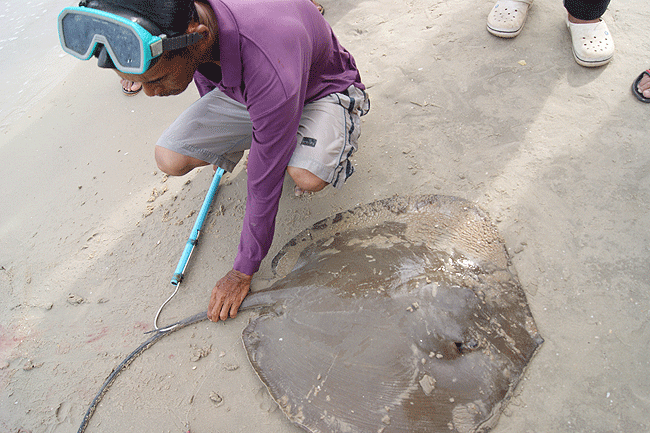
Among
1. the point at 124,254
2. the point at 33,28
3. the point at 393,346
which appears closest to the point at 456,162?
the point at 393,346

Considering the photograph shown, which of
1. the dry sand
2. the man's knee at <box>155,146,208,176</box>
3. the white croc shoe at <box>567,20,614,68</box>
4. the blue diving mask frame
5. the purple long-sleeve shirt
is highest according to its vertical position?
the blue diving mask frame

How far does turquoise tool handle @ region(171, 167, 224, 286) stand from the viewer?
99.1 inches

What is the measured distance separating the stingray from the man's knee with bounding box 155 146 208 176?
0.99m

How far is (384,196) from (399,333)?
1121 millimetres

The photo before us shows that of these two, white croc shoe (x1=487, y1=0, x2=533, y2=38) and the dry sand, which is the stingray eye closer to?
the dry sand

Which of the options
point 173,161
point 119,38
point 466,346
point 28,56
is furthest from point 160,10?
point 28,56

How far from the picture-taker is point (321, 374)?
1832mm

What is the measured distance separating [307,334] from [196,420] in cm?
78

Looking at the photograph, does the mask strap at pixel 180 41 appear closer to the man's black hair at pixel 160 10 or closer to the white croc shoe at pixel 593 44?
the man's black hair at pixel 160 10

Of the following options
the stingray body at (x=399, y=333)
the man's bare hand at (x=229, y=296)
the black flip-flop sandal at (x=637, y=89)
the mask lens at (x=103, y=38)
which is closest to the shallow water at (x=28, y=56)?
the mask lens at (x=103, y=38)

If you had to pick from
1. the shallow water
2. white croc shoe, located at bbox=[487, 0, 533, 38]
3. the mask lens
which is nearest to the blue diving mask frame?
the mask lens

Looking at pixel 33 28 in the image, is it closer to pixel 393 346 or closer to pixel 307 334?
pixel 307 334

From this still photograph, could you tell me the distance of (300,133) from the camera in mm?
2309

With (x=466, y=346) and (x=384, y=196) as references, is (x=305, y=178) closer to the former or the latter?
(x=384, y=196)
